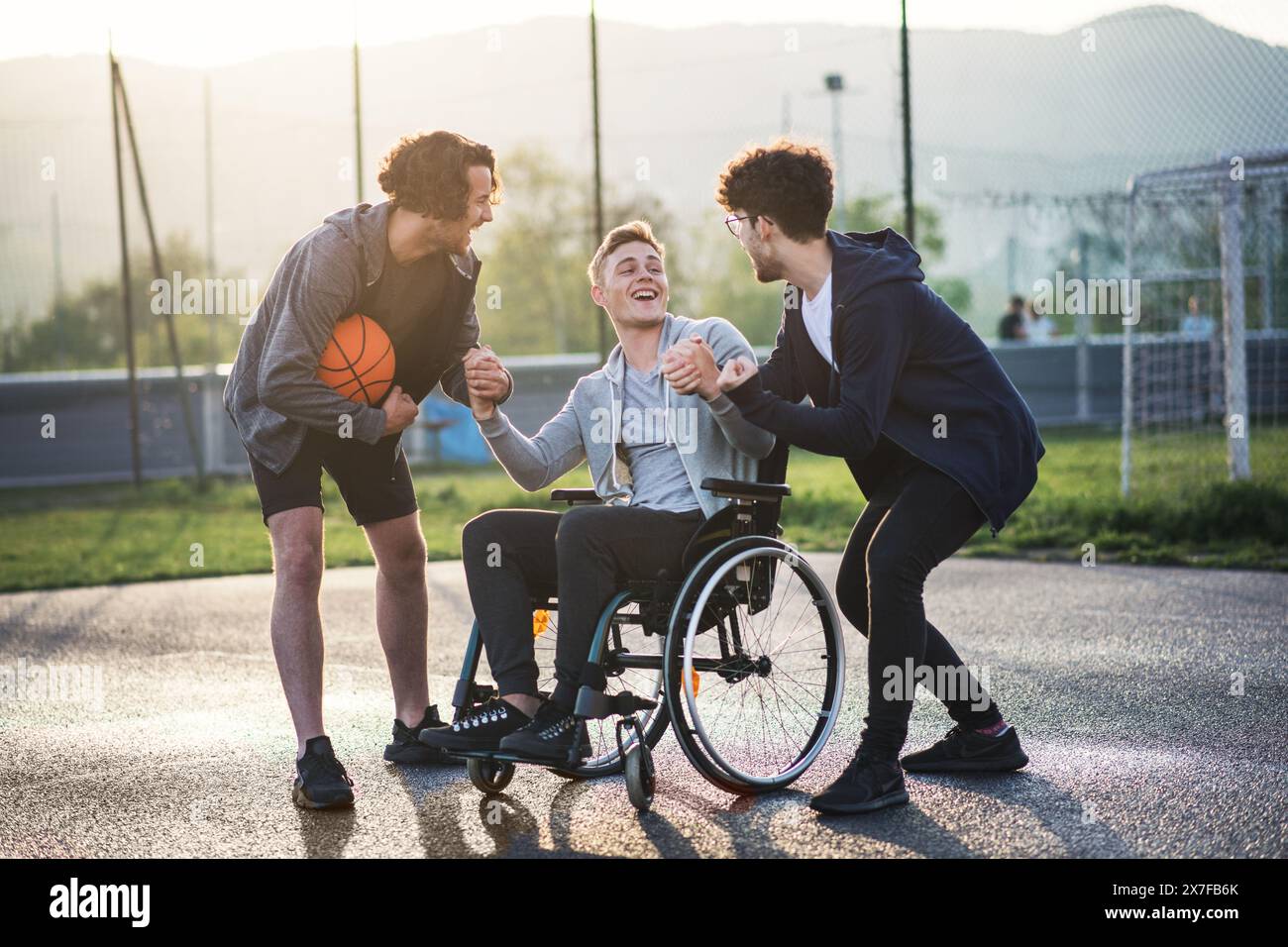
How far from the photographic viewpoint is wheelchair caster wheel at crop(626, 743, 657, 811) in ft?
12.7

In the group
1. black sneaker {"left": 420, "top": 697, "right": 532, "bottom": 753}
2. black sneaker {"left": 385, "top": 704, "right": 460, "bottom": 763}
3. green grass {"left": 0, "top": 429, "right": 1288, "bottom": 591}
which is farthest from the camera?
green grass {"left": 0, "top": 429, "right": 1288, "bottom": 591}

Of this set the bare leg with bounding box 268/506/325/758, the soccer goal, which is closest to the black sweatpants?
the bare leg with bounding box 268/506/325/758

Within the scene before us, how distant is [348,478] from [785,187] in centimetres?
153

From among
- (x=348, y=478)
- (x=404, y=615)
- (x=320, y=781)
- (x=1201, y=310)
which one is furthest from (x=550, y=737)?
(x=1201, y=310)

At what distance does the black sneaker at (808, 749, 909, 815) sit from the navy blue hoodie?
71 cm

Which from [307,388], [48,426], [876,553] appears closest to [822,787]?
[876,553]

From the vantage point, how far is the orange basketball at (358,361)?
425 centimetres

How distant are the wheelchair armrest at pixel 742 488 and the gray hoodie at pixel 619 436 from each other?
0.10 meters

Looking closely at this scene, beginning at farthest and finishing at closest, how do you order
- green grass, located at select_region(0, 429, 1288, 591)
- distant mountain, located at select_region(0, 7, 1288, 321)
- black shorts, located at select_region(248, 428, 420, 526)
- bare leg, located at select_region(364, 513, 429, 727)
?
distant mountain, located at select_region(0, 7, 1288, 321) → green grass, located at select_region(0, 429, 1288, 591) → bare leg, located at select_region(364, 513, 429, 727) → black shorts, located at select_region(248, 428, 420, 526)

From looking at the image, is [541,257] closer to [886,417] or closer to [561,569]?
[886,417]

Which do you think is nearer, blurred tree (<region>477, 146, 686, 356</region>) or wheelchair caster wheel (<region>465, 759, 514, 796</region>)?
wheelchair caster wheel (<region>465, 759, 514, 796</region>)

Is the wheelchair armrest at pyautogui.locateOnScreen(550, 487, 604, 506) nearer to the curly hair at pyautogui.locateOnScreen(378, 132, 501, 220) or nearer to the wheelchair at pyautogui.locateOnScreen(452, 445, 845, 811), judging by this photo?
the wheelchair at pyautogui.locateOnScreen(452, 445, 845, 811)

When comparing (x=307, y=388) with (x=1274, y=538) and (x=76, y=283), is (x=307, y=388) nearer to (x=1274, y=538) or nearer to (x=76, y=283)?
(x=1274, y=538)

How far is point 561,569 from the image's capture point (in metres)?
3.89
